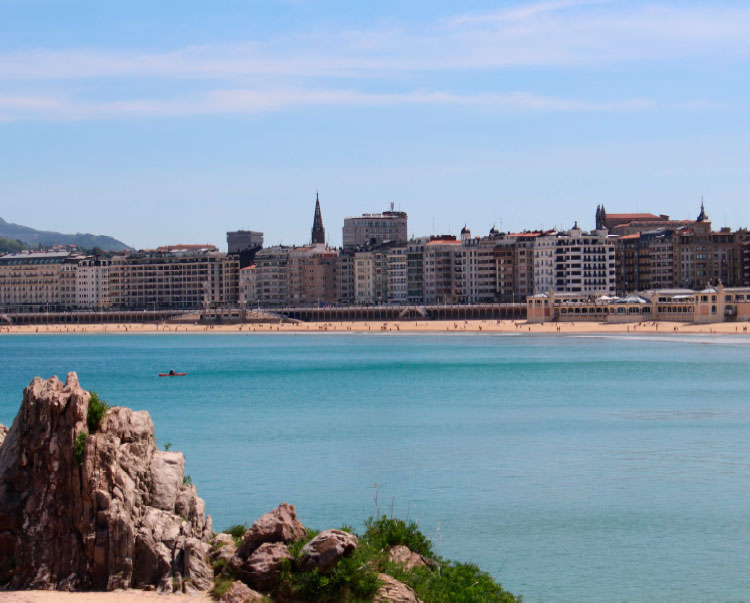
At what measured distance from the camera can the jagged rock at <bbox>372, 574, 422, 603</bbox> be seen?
51.3 ft

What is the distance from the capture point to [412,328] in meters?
145

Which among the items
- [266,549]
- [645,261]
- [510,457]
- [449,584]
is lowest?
[510,457]

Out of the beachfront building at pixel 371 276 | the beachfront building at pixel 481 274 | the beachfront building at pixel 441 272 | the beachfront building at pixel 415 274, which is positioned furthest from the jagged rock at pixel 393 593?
the beachfront building at pixel 371 276

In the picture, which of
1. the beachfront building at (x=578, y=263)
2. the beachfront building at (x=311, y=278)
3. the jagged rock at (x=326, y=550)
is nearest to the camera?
the jagged rock at (x=326, y=550)

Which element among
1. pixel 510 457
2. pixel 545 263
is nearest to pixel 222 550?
pixel 510 457

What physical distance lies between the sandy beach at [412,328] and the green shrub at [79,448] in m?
111

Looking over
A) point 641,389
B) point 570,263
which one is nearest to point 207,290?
point 570,263

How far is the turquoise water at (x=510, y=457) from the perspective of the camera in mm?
22688

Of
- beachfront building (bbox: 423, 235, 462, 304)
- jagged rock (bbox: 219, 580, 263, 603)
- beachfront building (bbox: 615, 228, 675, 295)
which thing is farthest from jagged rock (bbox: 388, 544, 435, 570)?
beachfront building (bbox: 615, 228, 675, 295)

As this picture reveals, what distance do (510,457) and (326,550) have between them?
63.9 ft

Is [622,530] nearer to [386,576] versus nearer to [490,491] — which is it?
[490,491]

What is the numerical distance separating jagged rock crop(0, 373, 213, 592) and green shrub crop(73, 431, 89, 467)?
1.2 inches

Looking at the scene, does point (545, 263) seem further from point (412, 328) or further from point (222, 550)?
point (222, 550)

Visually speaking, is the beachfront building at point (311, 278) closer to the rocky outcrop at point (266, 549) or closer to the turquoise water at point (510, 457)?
the turquoise water at point (510, 457)
